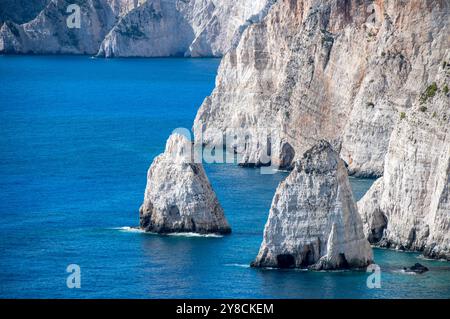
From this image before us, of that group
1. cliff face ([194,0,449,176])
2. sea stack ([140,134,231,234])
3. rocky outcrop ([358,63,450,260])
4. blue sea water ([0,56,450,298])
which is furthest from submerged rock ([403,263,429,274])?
cliff face ([194,0,449,176])

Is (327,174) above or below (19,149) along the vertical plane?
above

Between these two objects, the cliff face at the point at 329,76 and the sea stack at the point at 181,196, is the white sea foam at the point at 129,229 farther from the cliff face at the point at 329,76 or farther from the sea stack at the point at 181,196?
the cliff face at the point at 329,76

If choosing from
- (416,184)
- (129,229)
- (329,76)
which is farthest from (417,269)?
(329,76)

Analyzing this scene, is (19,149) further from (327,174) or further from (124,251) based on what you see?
(327,174)

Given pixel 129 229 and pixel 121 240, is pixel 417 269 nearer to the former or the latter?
pixel 121 240
